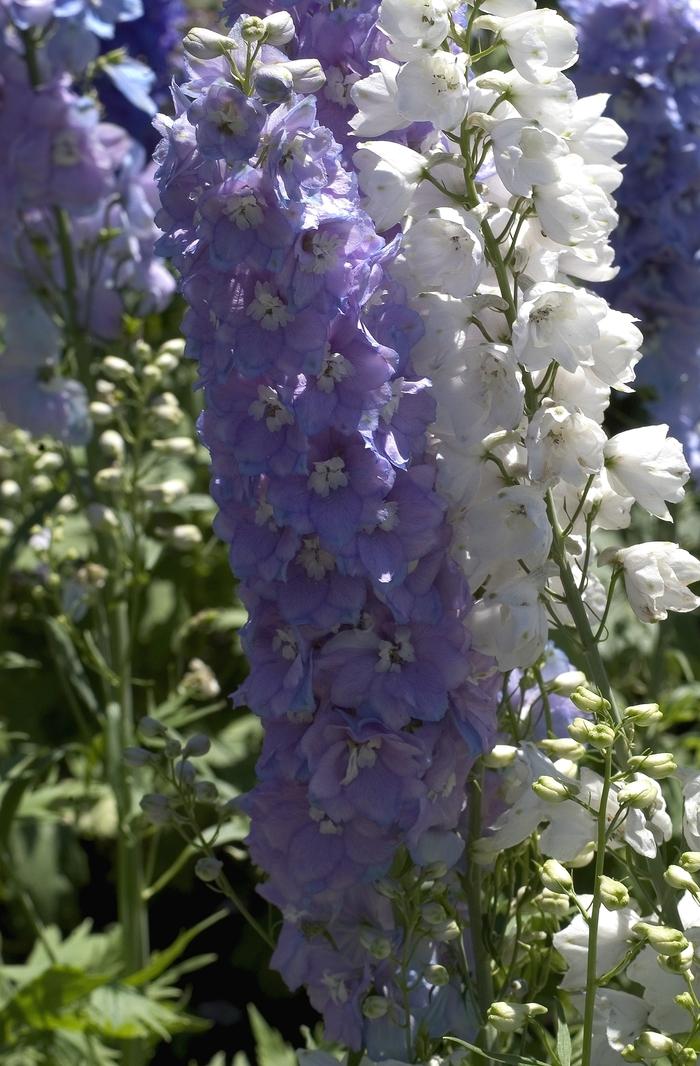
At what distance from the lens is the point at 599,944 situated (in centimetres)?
127

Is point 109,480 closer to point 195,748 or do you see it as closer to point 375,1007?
point 195,748

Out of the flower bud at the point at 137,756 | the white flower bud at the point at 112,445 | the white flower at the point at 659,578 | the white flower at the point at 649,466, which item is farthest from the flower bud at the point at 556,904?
the white flower bud at the point at 112,445

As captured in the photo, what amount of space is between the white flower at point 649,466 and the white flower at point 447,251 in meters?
0.22

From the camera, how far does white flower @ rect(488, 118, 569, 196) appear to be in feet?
3.89

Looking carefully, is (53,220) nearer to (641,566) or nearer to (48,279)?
(48,279)

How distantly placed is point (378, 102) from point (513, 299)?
22 cm

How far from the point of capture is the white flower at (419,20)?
1.17 m

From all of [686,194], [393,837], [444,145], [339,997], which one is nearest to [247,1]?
[444,145]

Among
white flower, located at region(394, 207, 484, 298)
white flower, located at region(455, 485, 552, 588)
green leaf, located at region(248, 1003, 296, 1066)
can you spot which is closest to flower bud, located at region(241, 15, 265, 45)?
white flower, located at region(394, 207, 484, 298)

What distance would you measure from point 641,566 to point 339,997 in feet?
1.83

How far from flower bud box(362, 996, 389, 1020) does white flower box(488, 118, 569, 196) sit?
0.80 metres

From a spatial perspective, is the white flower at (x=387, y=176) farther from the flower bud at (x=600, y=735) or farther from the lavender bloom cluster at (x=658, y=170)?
the lavender bloom cluster at (x=658, y=170)

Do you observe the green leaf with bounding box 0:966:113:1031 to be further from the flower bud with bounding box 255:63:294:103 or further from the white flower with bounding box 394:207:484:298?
the flower bud with bounding box 255:63:294:103

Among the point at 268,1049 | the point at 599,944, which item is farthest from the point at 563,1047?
the point at 268,1049
